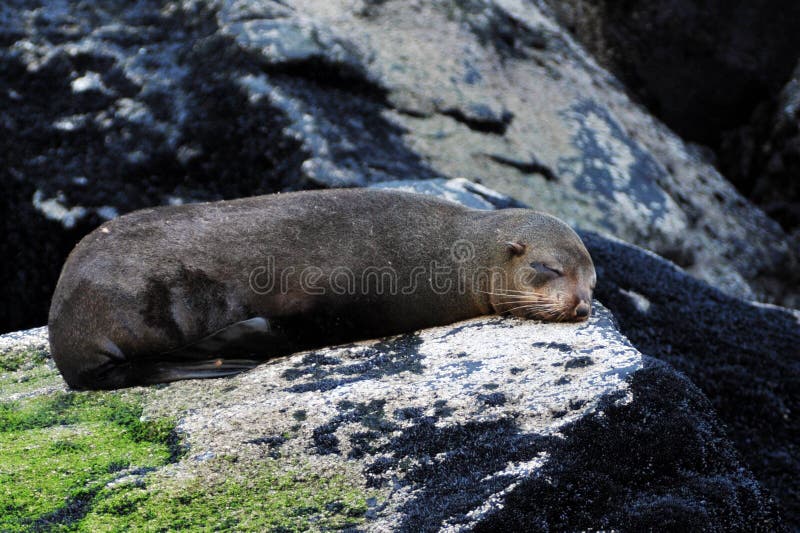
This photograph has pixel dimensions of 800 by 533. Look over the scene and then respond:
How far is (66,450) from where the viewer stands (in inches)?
125

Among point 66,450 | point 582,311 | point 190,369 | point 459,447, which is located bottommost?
point 190,369

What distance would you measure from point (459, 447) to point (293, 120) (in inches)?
153

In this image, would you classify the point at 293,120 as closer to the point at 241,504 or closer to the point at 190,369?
the point at 190,369

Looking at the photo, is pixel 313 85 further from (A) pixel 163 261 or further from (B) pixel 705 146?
(B) pixel 705 146

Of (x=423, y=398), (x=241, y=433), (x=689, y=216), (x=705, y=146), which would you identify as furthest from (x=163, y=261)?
(x=705, y=146)

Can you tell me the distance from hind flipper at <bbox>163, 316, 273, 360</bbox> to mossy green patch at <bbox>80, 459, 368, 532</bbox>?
1.16m

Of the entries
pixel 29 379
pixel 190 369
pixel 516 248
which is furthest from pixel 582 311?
pixel 29 379

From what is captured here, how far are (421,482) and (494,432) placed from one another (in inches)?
14.6

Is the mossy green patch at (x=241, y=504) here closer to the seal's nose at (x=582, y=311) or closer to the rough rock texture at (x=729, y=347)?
the seal's nose at (x=582, y=311)

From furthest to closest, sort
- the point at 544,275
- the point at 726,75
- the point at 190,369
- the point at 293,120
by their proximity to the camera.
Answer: the point at 726,75 → the point at 293,120 → the point at 544,275 → the point at 190,369

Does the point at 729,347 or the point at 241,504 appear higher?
the point at 241,504

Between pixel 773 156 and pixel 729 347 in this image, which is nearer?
pixel 729 347

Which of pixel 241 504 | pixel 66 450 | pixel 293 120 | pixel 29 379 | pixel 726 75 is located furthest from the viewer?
pixel 726 75

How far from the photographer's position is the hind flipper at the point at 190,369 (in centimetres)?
384
